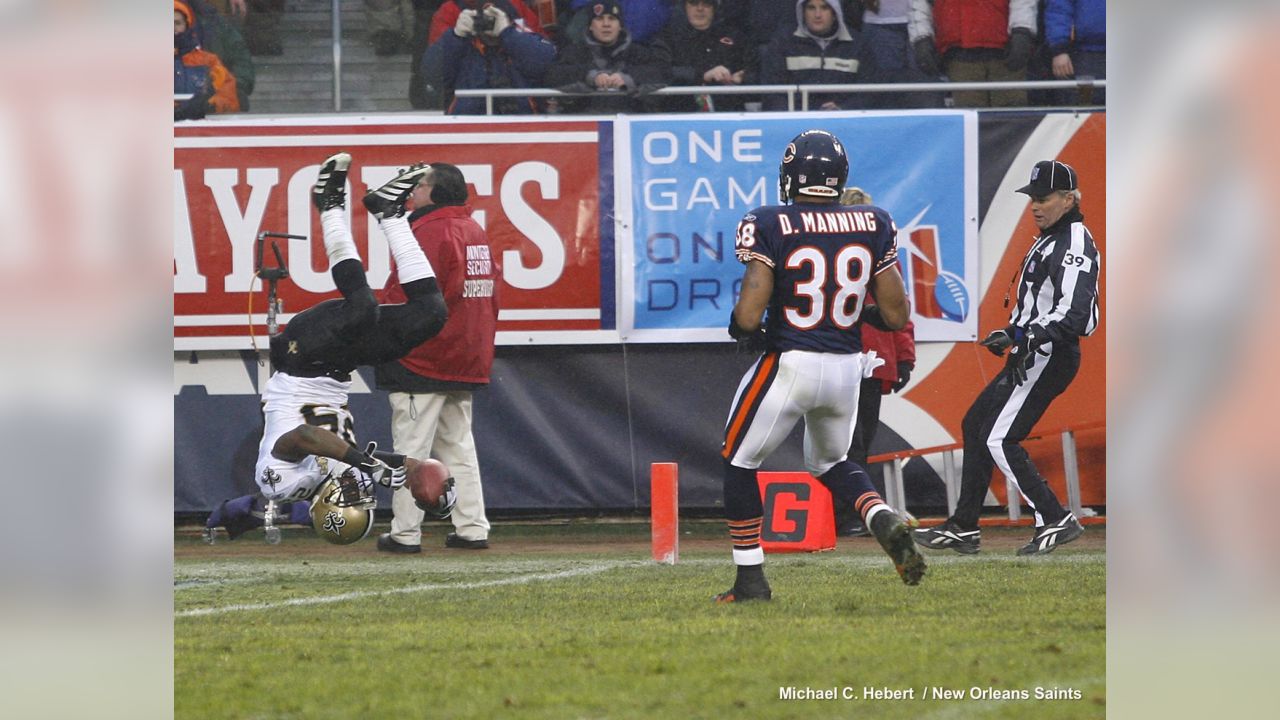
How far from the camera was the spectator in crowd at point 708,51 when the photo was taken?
36.6 ft

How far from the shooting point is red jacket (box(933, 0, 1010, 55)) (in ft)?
36.3

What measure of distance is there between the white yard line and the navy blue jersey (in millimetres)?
2073

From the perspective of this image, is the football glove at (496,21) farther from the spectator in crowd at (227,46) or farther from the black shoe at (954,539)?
the black shoe at (954,539)

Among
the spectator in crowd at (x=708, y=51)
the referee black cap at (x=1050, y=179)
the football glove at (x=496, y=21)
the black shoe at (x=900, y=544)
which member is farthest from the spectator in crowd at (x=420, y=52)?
the black shoe at (x=900, y=544)

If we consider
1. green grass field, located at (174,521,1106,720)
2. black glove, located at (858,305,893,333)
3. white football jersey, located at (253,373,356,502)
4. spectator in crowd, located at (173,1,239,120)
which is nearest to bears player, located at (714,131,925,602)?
black glove, located at (858,305,893,333)

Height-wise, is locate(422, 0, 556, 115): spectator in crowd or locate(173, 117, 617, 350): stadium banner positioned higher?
locate(422, 0, 556, 115): spectator in crowd

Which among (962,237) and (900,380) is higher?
(962,237)

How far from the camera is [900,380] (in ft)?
31.9

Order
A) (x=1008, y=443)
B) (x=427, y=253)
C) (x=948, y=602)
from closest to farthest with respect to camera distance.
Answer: (x=948, y=602), (x=1008, y=443), (x=427, y=253)

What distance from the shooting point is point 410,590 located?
7.53m

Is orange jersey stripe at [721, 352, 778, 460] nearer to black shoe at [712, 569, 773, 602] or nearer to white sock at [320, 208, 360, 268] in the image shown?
black shoe at [712, 569, 773, 602]
